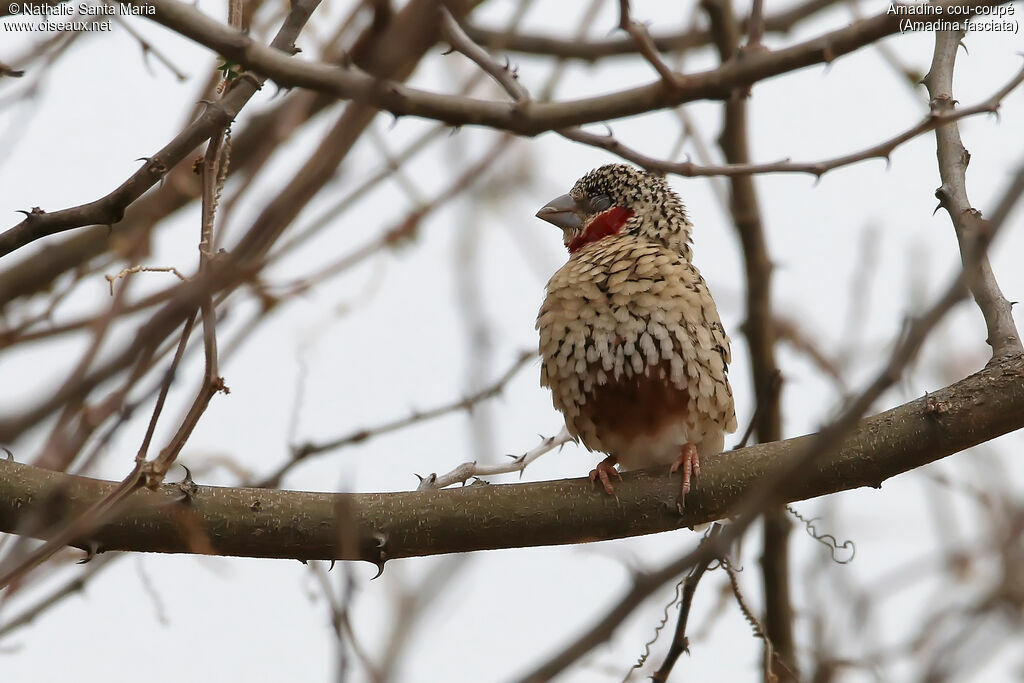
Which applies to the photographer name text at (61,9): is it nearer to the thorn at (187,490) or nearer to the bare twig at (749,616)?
the thorn at (187,490)

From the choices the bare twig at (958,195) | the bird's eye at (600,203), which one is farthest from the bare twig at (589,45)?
the bare twig at (958,195)

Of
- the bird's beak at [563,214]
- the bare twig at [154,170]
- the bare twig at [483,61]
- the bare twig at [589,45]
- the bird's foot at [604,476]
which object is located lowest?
the bird's foot at [604,476]

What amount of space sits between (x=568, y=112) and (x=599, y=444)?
2432mm

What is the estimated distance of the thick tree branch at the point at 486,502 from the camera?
10.8 feet

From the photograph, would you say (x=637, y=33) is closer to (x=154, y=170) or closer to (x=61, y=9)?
(x=154, y=170)

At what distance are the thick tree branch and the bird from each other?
0.69 m

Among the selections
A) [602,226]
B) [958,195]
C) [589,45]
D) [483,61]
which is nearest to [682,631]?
[958,195]

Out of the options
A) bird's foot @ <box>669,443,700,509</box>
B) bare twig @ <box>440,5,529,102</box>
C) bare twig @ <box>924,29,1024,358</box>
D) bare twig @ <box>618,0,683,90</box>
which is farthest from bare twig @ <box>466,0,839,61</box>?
bare twig @ <box>618,0,683,90</box>

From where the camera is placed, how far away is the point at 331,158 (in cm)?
173

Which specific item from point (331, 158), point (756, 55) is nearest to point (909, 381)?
point (756, 55)

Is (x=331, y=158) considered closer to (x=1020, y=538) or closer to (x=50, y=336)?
(x=50, y=336)

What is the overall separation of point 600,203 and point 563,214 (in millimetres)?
197

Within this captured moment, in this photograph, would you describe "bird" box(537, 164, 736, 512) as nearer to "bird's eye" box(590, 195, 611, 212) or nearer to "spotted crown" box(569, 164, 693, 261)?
"spotted crown" box(569, 164, 693, 261)

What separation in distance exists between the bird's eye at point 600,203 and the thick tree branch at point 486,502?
92.4 inches
